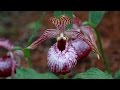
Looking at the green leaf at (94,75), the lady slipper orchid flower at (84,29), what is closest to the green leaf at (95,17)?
the lady slipper orchid flower at (84,29)

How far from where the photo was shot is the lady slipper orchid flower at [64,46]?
76.1 inches

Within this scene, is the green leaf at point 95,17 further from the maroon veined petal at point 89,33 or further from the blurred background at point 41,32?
the blurred background at point 41,32

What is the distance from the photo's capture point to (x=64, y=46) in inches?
82.2

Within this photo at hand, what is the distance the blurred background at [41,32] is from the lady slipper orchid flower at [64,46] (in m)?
1.16

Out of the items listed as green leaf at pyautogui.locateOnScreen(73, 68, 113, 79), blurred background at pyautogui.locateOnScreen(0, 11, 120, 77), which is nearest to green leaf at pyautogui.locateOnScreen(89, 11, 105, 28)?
green leaf at pyautogui.locateOnScreen(73, 68, 113, 79)

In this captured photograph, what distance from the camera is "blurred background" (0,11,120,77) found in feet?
11.2

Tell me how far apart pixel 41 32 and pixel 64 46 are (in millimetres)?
1844

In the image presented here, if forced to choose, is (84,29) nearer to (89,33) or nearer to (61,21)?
(89,33)

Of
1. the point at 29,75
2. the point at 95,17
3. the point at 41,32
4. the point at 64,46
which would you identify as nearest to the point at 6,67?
the point at 64,46

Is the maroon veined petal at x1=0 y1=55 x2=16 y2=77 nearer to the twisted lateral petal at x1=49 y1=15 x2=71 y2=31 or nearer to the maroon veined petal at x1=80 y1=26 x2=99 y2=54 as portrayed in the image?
the twisted lateral petal at x1=49 y1=15 x2=71 y2=31
